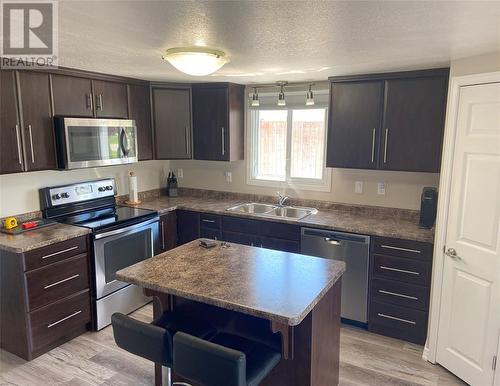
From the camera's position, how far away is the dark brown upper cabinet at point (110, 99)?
134 inches

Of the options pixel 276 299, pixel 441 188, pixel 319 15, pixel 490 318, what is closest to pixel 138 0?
pixel 319 15

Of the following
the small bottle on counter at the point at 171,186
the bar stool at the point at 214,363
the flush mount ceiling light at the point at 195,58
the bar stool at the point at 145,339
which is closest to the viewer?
the bar stool at the point at 214,363

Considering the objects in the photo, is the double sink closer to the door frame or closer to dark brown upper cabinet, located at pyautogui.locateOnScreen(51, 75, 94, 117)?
the door frame

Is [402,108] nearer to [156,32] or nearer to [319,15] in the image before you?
[319,15]

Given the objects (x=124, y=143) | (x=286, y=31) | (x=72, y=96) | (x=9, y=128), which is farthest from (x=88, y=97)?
(x=286, y=31)

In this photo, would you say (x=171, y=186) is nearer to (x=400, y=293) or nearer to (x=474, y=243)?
(x=400, y=293)

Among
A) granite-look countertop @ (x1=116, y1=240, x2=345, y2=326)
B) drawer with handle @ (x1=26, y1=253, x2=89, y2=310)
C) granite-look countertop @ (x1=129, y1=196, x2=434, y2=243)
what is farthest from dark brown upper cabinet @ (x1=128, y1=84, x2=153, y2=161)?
granite-look countertop @ (x1=116, y1=240, x2=345, y2=326)

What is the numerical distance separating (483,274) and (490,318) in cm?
27

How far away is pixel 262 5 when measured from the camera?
1.48 m

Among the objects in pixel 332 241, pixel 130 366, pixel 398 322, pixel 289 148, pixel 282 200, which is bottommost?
pixel 130 366

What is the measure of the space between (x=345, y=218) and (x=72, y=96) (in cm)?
260

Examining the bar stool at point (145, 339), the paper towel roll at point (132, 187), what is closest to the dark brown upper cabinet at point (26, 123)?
the paper towel roll at point (132, 187)

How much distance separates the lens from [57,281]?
2879mm

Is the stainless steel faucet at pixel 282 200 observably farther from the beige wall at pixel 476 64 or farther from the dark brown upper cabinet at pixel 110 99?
the beige wall at pixel 476 64
